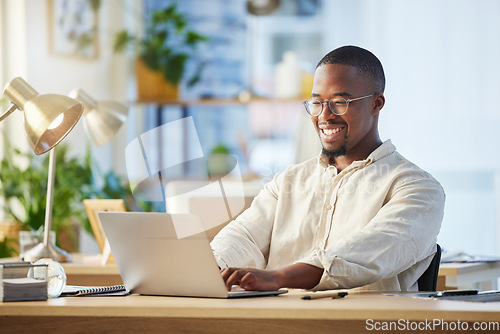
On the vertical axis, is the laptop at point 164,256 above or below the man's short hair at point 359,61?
below

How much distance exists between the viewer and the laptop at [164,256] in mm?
1700

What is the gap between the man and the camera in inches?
73.0

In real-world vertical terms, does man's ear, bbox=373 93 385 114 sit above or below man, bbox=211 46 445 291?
above

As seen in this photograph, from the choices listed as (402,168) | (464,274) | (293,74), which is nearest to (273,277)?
(402,168)

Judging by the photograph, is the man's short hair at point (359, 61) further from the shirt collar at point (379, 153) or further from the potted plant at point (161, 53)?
the potted plant at point (161, 53)

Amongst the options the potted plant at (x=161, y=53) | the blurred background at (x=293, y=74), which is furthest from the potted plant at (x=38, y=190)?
the potted plant at (x=161, y=53)

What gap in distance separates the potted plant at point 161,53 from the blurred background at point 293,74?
0.05 metres

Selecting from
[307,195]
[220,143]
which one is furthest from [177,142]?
[307,195]

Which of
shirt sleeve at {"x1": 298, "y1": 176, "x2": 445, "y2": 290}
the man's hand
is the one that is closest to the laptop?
the man's hand

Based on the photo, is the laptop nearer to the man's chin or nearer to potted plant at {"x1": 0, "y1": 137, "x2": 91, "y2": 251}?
the man's chin

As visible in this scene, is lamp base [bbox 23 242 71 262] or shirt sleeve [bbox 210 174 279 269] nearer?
shirt sleeve [bbox 210 174 279 269]

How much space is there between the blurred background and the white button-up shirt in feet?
7.19

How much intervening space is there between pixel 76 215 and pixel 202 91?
1579 millimetres

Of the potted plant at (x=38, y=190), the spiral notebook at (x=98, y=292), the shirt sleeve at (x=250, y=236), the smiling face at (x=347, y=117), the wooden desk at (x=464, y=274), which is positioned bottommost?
the potted plant at (x=38, y=190)
